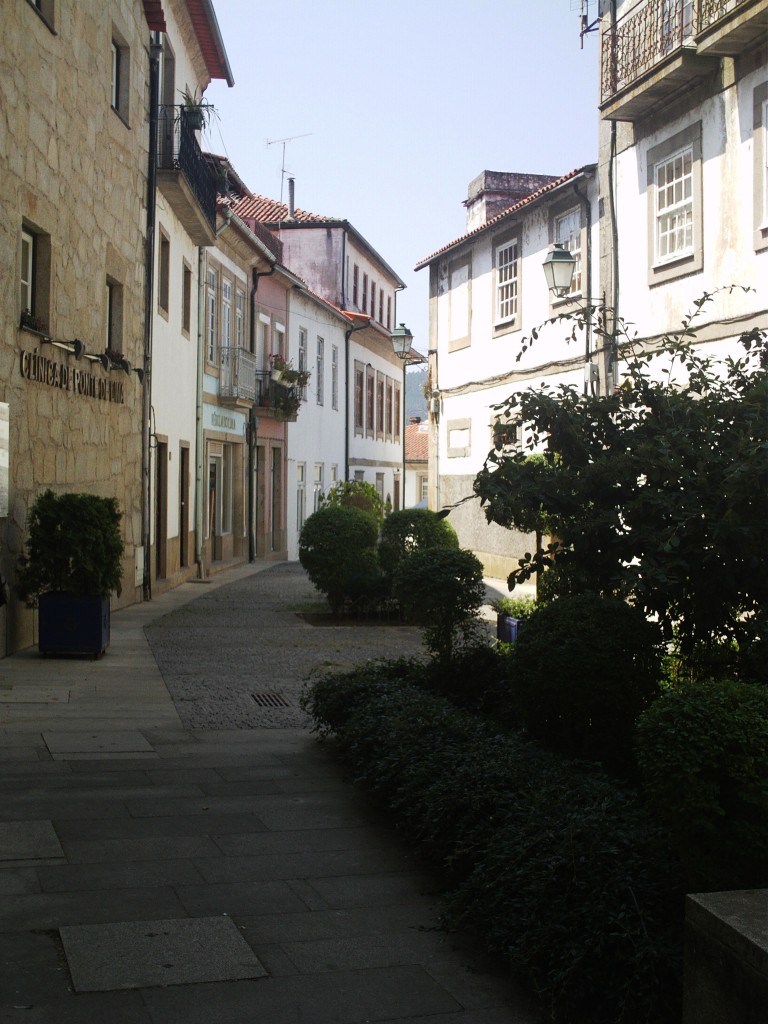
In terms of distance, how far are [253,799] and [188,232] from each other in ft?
51.5

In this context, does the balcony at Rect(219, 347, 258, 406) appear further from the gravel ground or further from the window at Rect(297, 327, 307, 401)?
the window at Rect(297, 327, 307, 401)

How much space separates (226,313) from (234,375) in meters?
1.48

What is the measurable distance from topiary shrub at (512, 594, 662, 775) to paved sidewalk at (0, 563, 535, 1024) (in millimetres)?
1039

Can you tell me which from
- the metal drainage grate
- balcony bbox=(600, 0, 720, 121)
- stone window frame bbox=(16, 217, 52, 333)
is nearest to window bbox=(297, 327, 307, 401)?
balcony bbox=(600, 0, 720, 121)

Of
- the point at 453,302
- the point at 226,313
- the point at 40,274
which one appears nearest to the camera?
the point at 40,274

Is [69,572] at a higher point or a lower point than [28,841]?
higher

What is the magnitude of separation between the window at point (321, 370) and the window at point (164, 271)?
16201 millimetres

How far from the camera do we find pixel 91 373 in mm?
13477

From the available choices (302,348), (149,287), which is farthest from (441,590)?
(302,348)

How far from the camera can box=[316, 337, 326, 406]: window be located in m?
35.0

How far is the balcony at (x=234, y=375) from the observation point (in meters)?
24.0

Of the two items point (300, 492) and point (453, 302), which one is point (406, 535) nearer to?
point (453, 302)

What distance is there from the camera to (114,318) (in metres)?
15.2

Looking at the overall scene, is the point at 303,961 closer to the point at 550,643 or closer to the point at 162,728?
A: the point at 550,643
